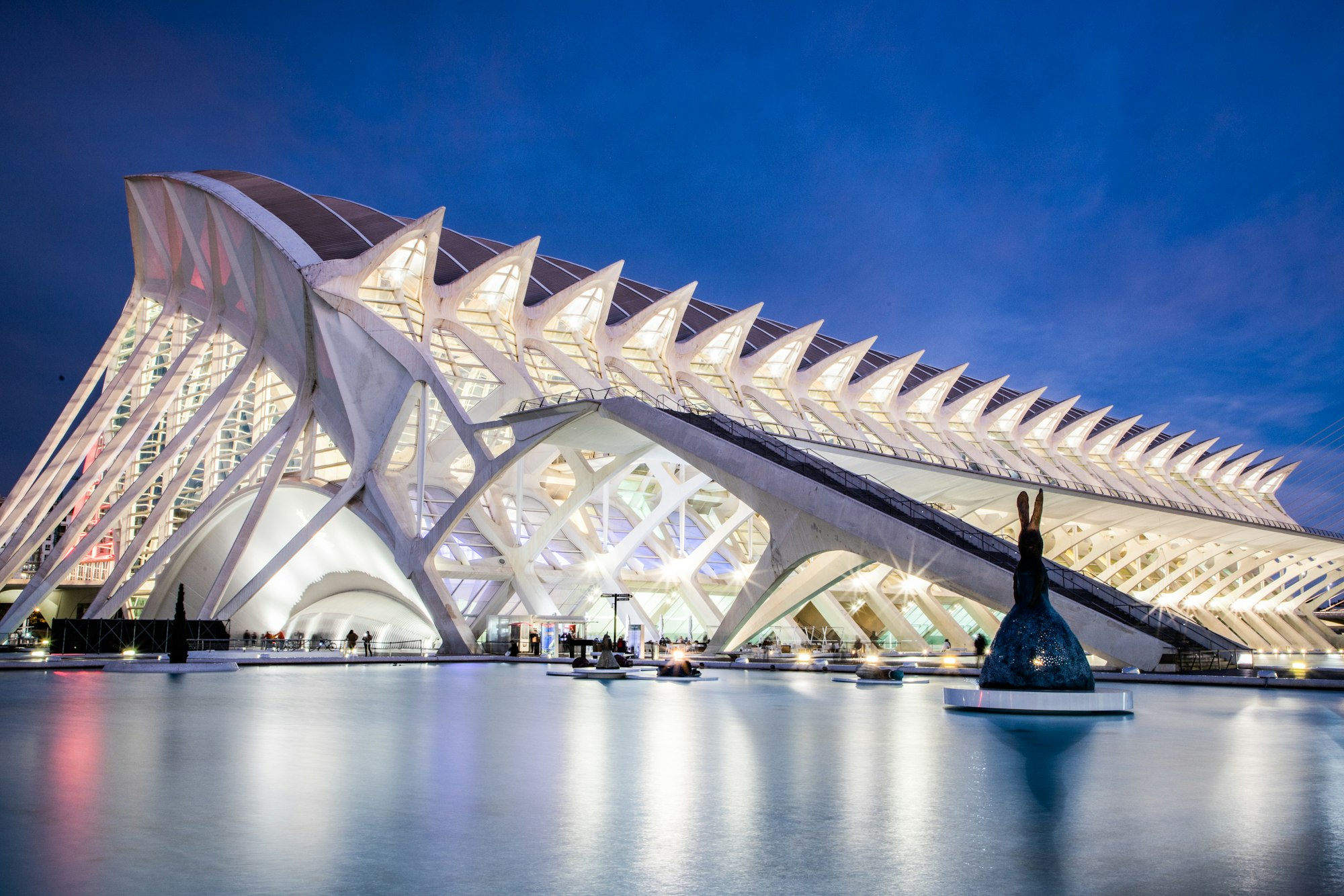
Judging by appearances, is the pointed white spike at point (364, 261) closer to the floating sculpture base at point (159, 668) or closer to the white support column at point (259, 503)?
the white support column at point (259, 503)

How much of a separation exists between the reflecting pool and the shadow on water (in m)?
0.03

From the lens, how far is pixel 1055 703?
12344 millimetres

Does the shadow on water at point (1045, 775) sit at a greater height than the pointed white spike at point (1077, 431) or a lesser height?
lesser

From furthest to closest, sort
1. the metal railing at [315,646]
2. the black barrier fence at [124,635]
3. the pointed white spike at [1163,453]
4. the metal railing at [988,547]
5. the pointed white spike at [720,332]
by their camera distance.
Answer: the pointed white spike at [1163,453]
the pointed white spike at [720,332]
the metal railing at [315,646]
the black barrier fence at [124,635]
the metal railing at [988,547]

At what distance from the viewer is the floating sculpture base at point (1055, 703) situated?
1230 centimetres

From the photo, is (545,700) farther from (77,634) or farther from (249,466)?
(249,466)

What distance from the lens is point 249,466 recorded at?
3491 centimetres

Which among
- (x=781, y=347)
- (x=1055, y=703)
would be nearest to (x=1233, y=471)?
(x=781, y=347)

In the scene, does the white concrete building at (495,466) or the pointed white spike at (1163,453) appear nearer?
the white concrete building at (495,466)

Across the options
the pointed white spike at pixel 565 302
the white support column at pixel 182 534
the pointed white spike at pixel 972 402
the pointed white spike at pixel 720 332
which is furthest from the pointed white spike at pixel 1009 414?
the white support column at pixel 182 534

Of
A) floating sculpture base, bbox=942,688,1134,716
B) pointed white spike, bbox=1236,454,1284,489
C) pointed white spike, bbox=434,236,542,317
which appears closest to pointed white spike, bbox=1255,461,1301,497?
pointed white spike, bbox=1236,454,1284,489

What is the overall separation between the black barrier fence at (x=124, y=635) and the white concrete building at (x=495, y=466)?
6.67 ft

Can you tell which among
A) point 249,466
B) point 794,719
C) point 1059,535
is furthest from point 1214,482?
point 794,719

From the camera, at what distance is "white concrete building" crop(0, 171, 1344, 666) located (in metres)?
28.6
